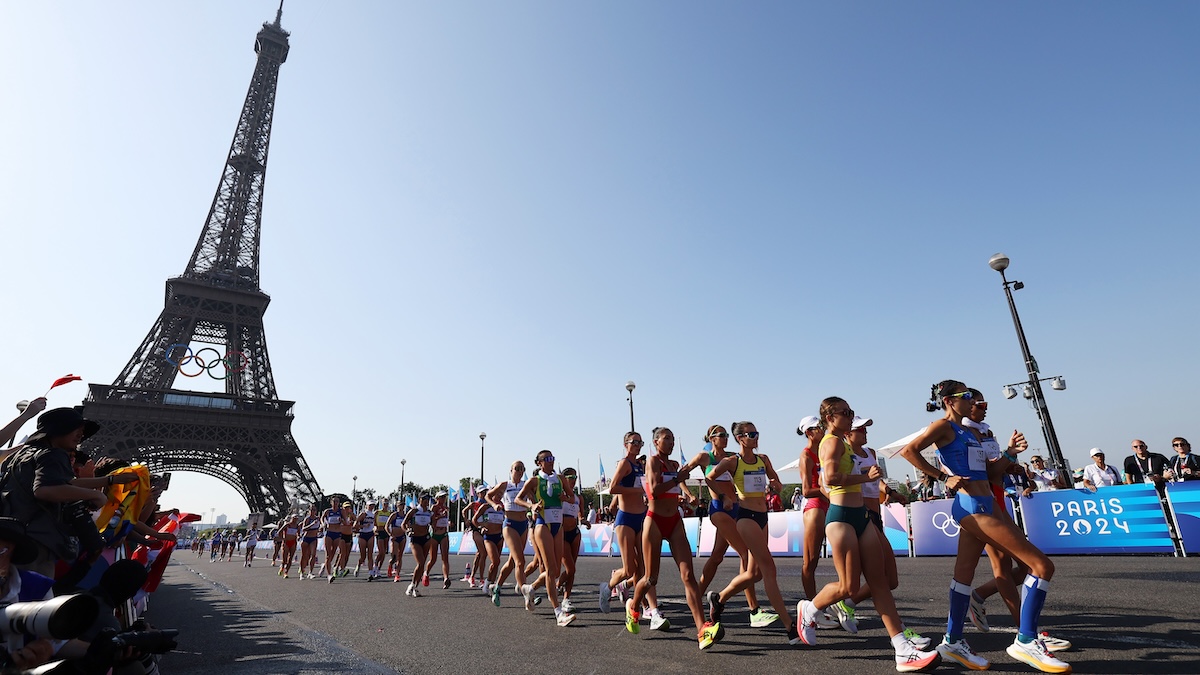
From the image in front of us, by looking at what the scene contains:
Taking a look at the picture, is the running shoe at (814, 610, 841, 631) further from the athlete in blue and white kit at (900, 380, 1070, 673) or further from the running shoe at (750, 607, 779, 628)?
the athlete in blue and white kit at (900, 380, 1070, 673)

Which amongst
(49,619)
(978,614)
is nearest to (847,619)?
(978,614)

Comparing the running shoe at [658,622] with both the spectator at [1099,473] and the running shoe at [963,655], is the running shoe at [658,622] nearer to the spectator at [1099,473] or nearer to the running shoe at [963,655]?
the running shoe at [963,655]

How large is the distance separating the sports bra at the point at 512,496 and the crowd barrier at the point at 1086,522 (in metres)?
4.61

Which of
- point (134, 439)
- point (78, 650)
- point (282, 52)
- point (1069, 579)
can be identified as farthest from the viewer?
point (282, 52)

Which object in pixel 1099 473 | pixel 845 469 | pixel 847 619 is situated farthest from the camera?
pixel 1099 473

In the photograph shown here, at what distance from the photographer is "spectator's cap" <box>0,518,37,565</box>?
10.8ft

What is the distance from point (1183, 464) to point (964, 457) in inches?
A: 445

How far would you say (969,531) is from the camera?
4551 millimetres

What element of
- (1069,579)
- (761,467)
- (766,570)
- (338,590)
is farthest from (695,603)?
(338,590)

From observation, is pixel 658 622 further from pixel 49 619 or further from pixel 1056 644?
pixel 49 619

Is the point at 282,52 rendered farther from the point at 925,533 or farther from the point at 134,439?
the point at 925,533

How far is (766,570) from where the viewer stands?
18.0 ft

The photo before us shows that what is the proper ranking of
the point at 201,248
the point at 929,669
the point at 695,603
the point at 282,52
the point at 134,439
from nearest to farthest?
the point at 929,669, the point at 695,603, the point at 134,439, the point at 201,248, the point at 282,52

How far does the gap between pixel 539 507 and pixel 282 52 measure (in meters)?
85.9
